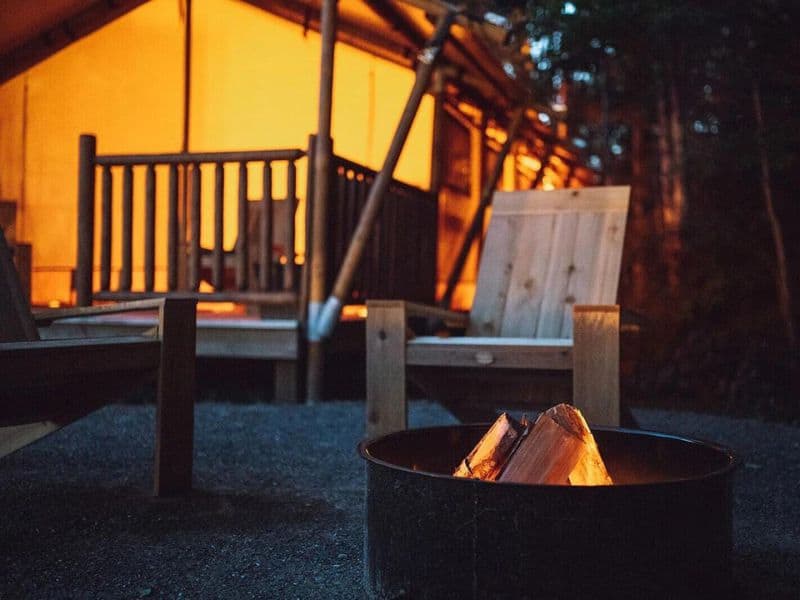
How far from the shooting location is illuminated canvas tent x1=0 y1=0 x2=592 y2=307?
7336 mm

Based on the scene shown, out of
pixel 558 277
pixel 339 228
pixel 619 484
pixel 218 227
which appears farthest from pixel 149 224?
pixel 619 484

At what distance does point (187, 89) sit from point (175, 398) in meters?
5.46

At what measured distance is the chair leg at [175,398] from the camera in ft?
8.86

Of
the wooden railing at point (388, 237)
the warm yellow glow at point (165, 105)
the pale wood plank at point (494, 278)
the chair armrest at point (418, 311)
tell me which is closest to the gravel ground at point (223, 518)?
the chair armrest at point (418, 311)

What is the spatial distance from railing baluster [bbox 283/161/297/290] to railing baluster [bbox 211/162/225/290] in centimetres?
39

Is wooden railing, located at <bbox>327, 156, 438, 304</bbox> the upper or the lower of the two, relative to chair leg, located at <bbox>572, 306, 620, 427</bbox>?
upper

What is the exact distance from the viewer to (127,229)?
17.6ft

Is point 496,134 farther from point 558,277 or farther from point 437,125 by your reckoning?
point 558,277

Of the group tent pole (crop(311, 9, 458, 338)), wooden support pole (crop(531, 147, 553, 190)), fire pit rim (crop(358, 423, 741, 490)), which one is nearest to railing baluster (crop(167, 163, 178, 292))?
tent pole (crop(311, 9, 458, 338))

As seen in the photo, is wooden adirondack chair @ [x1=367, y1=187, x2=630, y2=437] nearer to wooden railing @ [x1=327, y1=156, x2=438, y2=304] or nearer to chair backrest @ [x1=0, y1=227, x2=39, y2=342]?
chair backrest @ [x1=0, y1=227, x2=39, y2=342]

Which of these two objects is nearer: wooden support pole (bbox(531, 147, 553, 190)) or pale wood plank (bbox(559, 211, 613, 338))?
pale wood plank (bbox(559, 211, 613, 338))

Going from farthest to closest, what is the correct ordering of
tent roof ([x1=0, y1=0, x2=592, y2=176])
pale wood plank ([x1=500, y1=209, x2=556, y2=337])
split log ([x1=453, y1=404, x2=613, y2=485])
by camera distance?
1. tent roof ([x1=0, y1=0, x2=592, y2=176])
2. pale wood plank ([x1=500, y1=209, x2=556, y2=337])
3. split log ([x1=453, y1=404, x2=613, y2=485])

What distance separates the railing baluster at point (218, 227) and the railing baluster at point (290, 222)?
388mm

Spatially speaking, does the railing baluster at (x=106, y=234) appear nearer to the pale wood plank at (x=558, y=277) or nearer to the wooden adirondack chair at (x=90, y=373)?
the wooden adirondack chair at (x=90, y=373)
